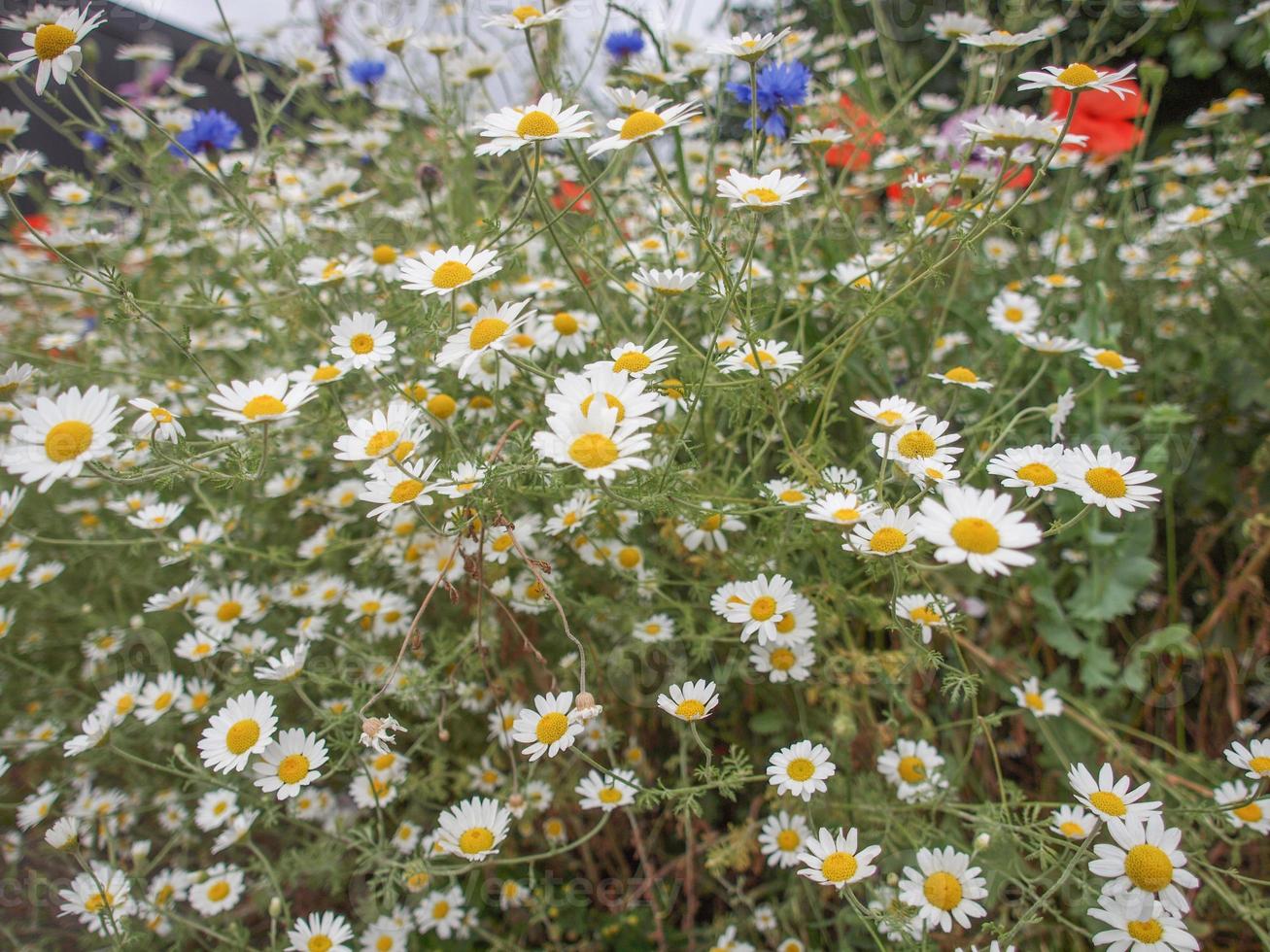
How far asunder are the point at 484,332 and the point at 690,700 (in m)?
0.43

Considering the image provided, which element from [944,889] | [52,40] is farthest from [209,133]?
[944,889]

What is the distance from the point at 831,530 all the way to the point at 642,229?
0.81 m

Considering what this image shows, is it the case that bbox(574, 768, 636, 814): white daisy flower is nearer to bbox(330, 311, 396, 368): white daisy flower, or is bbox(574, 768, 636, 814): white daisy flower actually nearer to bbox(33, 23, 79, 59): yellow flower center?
bbox(330, 311, 396, 368): white daisy flower

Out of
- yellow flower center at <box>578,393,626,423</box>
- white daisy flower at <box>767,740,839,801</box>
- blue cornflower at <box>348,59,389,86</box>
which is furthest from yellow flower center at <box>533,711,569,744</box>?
blue cornflower at <box>348,59,389,86</box>

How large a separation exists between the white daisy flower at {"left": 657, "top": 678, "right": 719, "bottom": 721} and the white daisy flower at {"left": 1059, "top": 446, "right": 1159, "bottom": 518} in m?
0.40

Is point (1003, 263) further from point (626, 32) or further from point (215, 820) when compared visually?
point (215, 820)

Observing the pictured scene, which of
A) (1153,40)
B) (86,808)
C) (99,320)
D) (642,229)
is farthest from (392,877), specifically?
(1153,40)

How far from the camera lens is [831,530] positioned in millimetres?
896

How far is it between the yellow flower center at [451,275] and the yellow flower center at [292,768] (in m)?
0.54

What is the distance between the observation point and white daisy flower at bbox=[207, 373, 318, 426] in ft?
2.77

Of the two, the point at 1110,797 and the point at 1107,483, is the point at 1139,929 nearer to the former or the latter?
the point at 1110,797

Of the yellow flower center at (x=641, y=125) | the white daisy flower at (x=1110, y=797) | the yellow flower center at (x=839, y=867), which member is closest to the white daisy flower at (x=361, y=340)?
the yellow flower center at (x=641, y=125)

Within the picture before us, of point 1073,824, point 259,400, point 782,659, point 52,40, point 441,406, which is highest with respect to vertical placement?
point 52,40

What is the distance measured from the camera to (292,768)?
887 mm
